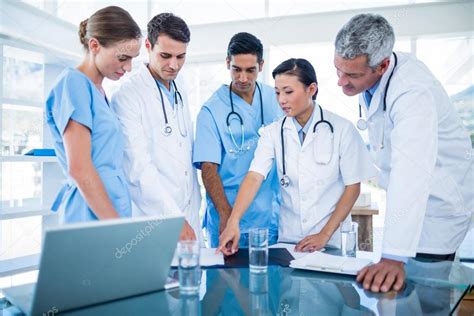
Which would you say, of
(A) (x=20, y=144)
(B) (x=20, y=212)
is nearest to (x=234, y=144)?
(B) (x=20, y=212)

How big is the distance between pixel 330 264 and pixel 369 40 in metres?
0.70

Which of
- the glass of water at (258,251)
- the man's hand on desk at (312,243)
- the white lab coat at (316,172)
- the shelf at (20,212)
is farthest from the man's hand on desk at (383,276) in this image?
the shelf at (20,212)

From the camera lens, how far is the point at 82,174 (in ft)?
4.46

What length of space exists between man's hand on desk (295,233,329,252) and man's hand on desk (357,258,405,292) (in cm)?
40

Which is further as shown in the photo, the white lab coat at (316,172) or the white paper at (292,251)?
the white lab coat at (316,172)

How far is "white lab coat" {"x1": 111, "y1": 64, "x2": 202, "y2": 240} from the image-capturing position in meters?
1.60

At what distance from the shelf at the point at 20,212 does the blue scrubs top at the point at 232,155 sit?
222 centimetres

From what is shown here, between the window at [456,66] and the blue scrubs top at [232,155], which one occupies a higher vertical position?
the window at [456,66]

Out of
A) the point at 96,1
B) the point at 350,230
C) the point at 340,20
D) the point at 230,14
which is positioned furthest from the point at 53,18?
the point at 350,230

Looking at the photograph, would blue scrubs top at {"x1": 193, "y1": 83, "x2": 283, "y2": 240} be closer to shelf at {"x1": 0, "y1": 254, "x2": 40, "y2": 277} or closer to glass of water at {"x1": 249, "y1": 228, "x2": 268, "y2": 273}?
glass of water at {"x1": 249, "y1": 228, "x2": 268, "y2": 273}

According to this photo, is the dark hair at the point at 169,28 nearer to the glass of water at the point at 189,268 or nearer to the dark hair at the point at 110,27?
the dark hair at the point at 110,27

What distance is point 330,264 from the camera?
1232 millimetres

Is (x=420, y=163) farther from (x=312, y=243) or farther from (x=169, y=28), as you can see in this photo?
(x=169, y=28)

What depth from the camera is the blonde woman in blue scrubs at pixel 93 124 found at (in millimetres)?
1382
